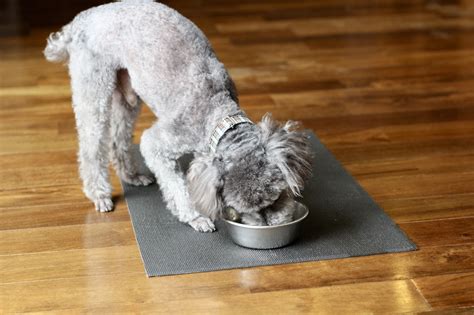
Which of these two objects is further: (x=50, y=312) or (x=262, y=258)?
(x=262, y=258)

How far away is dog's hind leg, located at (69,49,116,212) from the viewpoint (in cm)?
309

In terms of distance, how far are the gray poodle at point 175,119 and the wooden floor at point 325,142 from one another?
244 mm

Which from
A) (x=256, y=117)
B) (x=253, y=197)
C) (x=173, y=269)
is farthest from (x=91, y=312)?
(x=256, y=117)

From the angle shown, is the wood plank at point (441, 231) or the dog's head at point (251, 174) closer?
the dog's head at point (251, 174)

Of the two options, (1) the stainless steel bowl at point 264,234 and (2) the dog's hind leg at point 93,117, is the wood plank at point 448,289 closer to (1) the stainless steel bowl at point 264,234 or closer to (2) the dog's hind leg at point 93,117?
(1) the stainless steel bowl at point 264,234

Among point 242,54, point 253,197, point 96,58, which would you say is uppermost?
point 96,58

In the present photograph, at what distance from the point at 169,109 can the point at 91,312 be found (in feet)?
2.70

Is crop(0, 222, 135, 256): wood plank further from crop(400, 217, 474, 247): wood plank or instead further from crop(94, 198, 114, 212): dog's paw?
crop(400, 217, 474, 247): wood plank

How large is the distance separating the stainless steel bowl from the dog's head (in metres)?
0.11

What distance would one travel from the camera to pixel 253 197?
2.66 m

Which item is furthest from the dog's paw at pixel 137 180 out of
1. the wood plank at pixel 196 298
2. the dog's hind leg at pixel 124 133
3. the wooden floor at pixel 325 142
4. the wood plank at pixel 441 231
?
the wood plank at pixel 441 231

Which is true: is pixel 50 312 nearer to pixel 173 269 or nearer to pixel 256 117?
pixel 173 269

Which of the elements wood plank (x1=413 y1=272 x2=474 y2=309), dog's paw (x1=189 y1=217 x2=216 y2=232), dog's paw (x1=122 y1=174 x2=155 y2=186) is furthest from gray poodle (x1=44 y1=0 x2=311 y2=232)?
wood plank (x1=413 y1=272 x2=474 y2=309)

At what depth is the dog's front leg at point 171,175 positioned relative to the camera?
3014 mm
